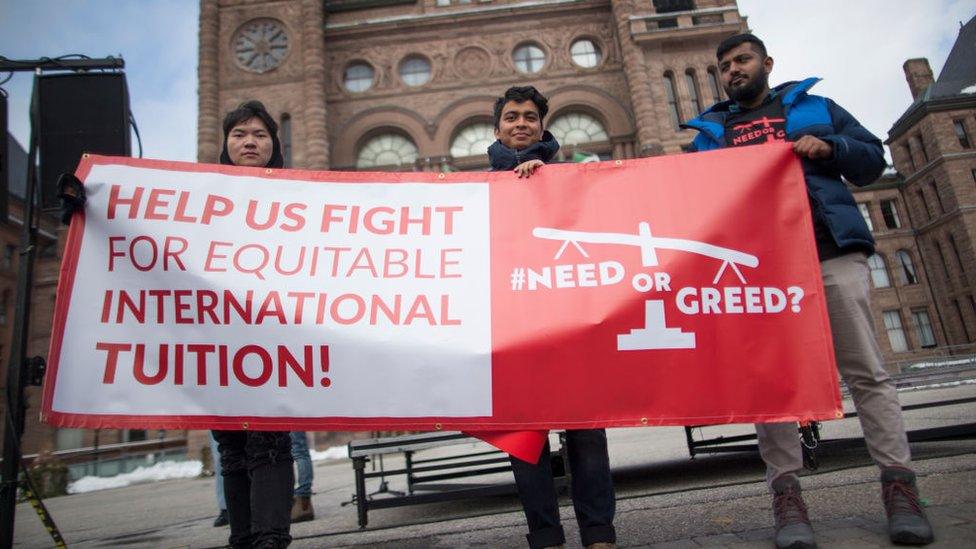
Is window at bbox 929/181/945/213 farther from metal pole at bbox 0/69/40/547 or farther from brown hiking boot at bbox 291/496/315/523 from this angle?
metal pole at bbox 0/69/40/547

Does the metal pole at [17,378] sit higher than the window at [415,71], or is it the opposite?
the window at [415,71]

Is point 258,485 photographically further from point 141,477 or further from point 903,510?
point 141,477

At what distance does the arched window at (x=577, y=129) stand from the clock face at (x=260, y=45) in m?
11.1

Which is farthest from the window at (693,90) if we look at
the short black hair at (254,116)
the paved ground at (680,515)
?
the short black hair at (254,116)

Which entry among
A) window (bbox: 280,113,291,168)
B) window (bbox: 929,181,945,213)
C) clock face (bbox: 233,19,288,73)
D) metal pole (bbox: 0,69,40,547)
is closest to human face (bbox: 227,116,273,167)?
metal pole (bbox: 0,69,40,547)

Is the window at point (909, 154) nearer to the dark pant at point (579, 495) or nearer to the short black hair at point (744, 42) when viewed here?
the short black hair at point (744, 42)

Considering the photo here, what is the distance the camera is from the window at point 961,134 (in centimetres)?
3123

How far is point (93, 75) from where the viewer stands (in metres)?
2.94

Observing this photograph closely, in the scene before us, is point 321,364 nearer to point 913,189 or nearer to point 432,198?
point 432,198

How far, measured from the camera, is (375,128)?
2222 cm

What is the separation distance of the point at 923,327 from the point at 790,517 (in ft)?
122

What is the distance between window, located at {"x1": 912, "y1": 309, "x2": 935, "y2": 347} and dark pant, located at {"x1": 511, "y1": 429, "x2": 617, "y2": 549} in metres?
36.4

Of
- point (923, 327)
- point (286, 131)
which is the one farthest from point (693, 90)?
point (923, 327)

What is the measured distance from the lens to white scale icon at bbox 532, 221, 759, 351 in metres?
2.38
